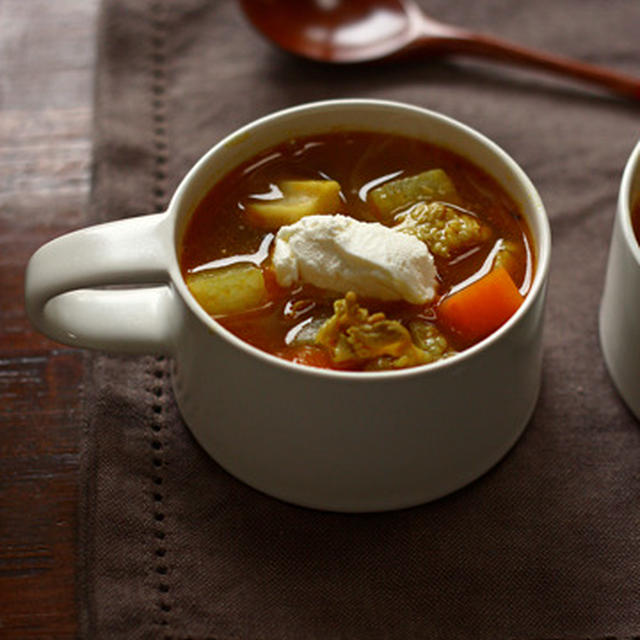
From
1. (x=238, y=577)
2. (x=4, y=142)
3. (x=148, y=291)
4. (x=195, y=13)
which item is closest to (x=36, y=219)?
(x=4, y=142)

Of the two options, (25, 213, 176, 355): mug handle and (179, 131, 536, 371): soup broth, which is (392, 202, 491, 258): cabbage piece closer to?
(179, 131, 536, 371): soup broth

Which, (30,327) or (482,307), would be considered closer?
(482,307)

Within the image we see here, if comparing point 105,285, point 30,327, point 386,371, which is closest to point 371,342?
point 386,371

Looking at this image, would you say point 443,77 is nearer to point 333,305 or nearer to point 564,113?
point 564,113

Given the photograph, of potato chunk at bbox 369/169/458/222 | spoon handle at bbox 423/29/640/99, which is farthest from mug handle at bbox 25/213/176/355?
spoon handle at bbox 423/29/640/99

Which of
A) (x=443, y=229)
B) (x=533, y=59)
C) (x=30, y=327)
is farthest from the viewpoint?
(x=533, y=59)

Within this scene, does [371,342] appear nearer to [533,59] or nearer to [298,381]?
[298,381]
